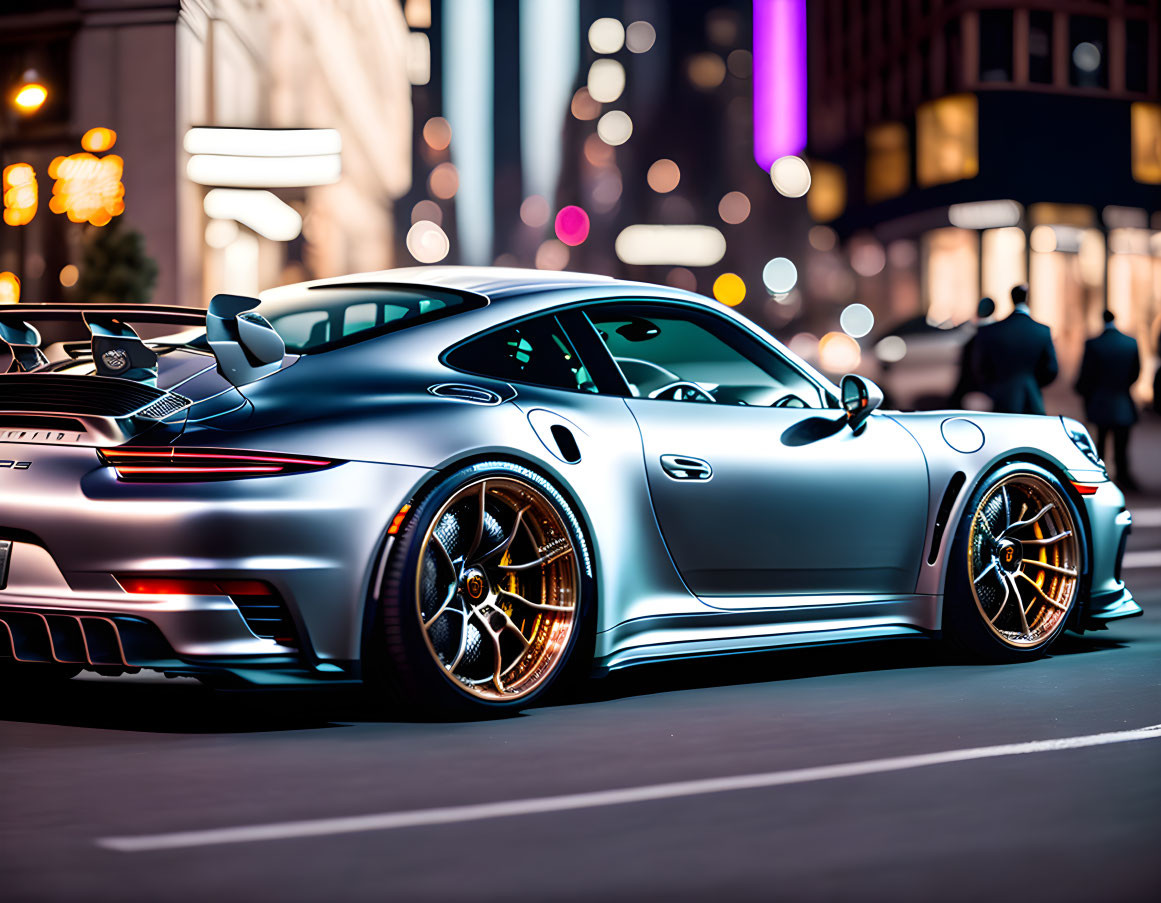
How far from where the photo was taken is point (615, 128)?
153 meters

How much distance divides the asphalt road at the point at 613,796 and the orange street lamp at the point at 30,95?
20.2 meters

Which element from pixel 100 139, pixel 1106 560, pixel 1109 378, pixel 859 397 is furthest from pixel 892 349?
pixel 859 397

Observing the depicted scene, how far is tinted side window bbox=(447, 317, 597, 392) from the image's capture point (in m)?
5.82

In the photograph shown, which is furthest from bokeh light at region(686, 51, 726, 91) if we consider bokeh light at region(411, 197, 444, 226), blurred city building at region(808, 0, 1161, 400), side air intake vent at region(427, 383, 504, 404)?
side air intake vent at region(427, 383, 504, 404)

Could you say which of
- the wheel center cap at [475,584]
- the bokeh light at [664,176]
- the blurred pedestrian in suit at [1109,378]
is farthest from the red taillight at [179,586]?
the bokeh light at [664,176]

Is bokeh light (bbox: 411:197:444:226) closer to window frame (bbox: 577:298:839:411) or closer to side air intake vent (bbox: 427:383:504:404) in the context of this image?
window frame (bbox: 577:298:839:411)

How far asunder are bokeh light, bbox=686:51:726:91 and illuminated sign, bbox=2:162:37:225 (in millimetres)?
112589

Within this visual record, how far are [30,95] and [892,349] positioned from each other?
43.7 feet

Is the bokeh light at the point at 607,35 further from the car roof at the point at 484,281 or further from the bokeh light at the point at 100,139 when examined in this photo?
the car roof at the point at 484,281

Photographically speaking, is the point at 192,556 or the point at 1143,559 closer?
the point at 192,556

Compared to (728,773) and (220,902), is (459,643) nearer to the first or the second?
(728,773)

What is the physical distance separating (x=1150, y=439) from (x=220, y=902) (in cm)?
2789

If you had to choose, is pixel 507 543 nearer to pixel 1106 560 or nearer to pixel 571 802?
pixel 571 802

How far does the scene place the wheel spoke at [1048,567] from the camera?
720 cm
